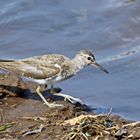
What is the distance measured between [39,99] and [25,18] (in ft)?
14.2

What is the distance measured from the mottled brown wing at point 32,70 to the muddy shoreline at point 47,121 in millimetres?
239

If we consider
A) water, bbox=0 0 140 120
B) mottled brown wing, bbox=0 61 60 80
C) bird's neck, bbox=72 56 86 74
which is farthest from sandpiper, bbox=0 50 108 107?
water, bbox=0 0 140 120

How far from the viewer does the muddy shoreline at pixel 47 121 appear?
6.78 m

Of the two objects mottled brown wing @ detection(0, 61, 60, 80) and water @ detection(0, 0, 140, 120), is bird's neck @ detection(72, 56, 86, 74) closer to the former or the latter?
mottled brown wing @ detection(0, 61, 60, 80)

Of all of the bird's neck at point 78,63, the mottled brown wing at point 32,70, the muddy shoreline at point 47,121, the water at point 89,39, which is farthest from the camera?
the water at point 89,39

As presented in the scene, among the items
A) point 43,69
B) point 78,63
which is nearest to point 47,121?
point 43,69

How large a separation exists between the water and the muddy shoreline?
2.65ft

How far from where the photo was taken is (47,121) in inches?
289

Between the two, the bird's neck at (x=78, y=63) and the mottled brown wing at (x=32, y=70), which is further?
the bird's neck at (x=78, y=63)

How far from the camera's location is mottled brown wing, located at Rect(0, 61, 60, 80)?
7.99 metres

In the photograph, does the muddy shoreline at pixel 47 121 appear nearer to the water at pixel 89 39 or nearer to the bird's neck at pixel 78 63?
the bird's neck at pixel 78 63

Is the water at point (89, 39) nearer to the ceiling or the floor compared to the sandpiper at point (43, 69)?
nearer to the ceiling

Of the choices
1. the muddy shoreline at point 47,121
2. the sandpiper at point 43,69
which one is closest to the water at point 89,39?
the sandpiper at point 43,69

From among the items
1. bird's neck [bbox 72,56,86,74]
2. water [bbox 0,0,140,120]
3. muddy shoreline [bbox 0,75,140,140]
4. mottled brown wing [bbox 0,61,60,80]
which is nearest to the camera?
muddy shoreline [bbox 0,75,140,140]
